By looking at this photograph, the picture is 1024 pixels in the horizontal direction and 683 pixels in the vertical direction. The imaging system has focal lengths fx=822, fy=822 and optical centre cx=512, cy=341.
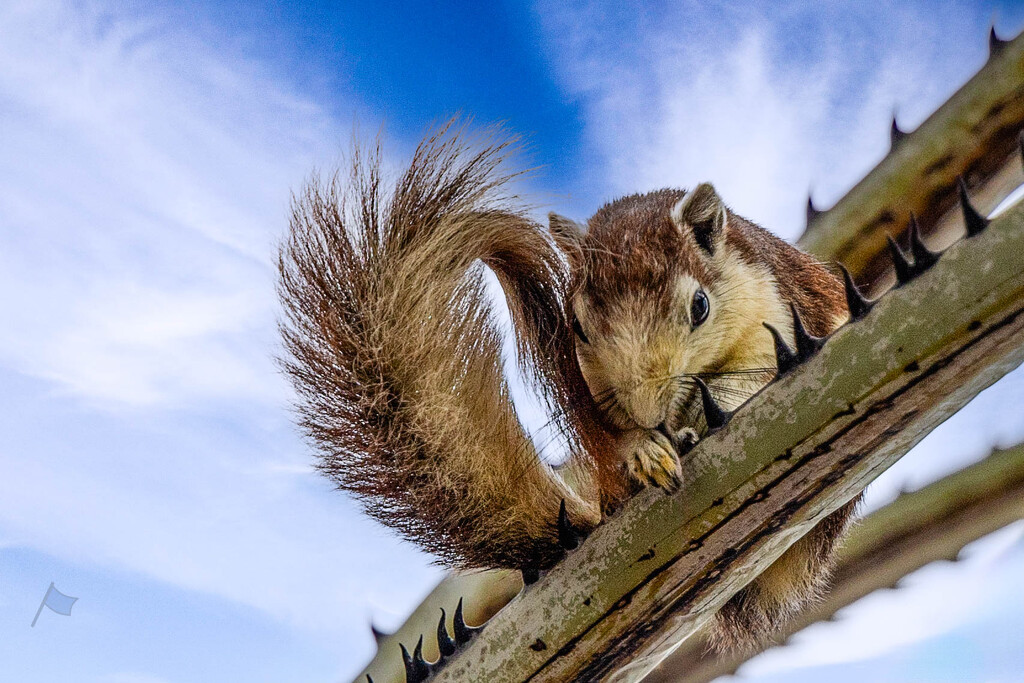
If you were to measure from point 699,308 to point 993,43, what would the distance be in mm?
365

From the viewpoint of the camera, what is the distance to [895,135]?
2.66 ft

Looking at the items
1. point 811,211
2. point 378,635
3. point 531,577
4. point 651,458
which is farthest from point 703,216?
point 378,635

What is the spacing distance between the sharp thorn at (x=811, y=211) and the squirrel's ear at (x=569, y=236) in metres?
0.24

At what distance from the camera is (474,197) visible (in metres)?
0.65

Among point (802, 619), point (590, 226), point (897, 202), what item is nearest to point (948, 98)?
point (897, 202)

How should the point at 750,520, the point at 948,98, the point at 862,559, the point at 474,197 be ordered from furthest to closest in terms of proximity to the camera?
the point at 862,559
the point at 948,98
the point at 474,197
the point at 750,520

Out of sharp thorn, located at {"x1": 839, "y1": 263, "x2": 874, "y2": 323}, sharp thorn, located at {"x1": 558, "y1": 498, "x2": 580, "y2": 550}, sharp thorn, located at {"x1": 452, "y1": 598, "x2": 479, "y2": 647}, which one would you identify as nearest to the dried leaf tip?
sharp thorn, located at {"x1": 452, "y1": 598, "x2": 479, "y2": 647}

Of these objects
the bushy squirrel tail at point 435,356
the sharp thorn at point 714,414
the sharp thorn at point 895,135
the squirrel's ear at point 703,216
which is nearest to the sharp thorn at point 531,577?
the bushy squirrel tail at point 435,356

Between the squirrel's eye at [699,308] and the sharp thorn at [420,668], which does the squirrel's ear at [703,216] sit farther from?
the sharp thorn at [420,668]

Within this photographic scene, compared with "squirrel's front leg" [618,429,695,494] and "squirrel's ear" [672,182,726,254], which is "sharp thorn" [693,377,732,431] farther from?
"squirrel's ear" [672,182,726,254]

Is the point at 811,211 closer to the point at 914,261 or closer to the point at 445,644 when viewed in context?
the point at 914,261

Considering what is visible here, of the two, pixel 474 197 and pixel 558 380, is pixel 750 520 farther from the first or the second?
pixel 474 197

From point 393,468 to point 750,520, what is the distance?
28 cm

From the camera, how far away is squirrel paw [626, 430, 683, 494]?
57 centimetres
